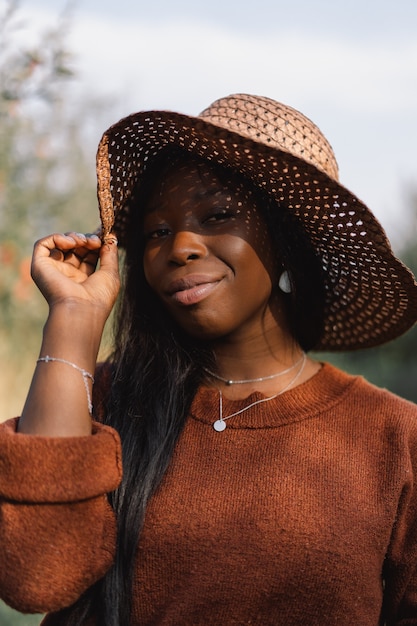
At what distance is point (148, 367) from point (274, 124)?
80 centimetres

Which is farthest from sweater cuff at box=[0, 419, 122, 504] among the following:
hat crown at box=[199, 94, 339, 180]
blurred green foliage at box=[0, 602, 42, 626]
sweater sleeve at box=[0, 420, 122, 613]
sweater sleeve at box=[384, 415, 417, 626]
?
blurred green foliage at box=[0, 602, 42, 626]

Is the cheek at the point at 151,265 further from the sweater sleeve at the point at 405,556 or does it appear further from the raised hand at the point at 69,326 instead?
the sweater sleeve at the point at 405,556

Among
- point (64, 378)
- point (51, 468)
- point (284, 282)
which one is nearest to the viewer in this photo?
point (51, 468)

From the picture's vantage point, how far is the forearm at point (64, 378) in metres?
1.97

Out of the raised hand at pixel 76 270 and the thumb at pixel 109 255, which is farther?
the thumb at pixel 109 255

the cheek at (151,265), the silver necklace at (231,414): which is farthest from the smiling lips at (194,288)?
the silver necklace at (231,414)

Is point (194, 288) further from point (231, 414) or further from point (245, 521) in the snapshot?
point (245, 521)

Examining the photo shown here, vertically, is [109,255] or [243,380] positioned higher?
[109,255]

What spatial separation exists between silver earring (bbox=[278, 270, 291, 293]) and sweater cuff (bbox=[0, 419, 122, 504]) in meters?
0.81

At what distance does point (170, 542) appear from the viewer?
213 cm

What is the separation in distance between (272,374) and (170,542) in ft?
2.06

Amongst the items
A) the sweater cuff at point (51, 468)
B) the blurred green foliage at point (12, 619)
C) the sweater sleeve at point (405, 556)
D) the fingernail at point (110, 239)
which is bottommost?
the blurred green foliage at point (12, 619)

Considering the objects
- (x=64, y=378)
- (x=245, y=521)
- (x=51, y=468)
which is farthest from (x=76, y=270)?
(x=245, y=521)

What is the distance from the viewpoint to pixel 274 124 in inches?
90.6
